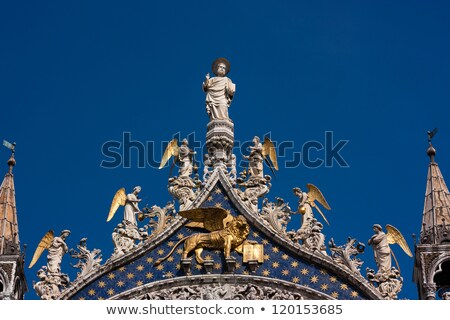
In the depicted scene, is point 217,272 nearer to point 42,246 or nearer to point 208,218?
point 208,218

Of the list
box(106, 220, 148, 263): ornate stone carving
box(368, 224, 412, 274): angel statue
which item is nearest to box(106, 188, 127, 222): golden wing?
box(106, 220, 148, 263): ornate stone carving

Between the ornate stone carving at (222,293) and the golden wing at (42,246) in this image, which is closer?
the ornate stone carving at (222,293)

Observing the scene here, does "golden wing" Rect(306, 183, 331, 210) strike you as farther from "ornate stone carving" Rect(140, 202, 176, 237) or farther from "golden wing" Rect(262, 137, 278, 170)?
"ornate stone carving" Rect(140, 202, 176, 237)

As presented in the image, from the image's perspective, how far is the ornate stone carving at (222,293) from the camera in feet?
84.6

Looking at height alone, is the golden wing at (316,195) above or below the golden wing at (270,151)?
below

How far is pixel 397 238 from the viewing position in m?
26.7

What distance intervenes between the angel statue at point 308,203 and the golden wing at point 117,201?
2855 mm

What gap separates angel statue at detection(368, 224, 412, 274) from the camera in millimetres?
26234

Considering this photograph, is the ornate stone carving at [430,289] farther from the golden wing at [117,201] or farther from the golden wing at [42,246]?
the golden wing at [42,246]

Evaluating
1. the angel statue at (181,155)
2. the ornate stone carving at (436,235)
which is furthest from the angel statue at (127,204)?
the ornate stone carving at (436,235)

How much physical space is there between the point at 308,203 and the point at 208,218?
1.74 metres

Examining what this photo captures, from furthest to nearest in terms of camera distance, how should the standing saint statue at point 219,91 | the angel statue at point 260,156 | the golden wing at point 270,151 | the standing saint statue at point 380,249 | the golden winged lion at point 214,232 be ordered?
1. the standing saint statue at point 219,91
2. the golden wing at point 270,151
3. the angel statue at point 260,156
4. the golden winged lion at point 214,232
5. the standing saint statue at point 380,249
